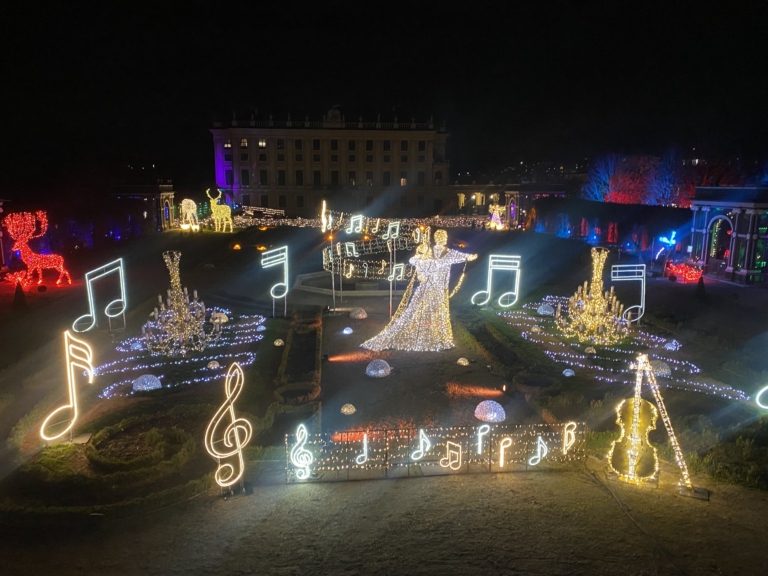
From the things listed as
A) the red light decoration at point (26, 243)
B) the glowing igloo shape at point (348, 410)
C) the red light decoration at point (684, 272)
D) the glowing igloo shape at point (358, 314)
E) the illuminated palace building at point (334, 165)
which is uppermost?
the illuminated palace building at point (334, 165)

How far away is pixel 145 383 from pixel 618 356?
47.9 ft

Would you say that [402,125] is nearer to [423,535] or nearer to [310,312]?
[310,312]

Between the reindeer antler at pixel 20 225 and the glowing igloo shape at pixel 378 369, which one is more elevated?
the reindeer antler at pixel 20 225

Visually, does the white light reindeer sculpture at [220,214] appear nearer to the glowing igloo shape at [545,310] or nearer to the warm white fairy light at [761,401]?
the glowing igloo shape at [545,310]

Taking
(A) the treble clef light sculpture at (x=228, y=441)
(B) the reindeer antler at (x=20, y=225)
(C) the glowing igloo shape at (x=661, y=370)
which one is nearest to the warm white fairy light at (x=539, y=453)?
(A) the treble clef light sculpture at (x=228, y=441)

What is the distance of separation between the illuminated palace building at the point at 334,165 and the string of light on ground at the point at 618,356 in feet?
185

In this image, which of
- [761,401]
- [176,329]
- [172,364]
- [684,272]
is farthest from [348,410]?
[684,272]

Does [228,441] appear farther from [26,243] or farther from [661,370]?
[26,243]

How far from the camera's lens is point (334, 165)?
Answer: 77500mm

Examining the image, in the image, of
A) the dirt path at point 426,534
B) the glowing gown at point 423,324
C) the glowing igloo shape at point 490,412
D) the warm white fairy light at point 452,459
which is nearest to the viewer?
the dirt path at point 426,534

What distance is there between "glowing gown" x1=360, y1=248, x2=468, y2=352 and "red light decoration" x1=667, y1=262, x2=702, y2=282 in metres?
19.8

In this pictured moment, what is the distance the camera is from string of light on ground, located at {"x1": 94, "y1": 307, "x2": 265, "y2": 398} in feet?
51.1

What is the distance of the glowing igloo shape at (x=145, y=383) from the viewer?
579 inches

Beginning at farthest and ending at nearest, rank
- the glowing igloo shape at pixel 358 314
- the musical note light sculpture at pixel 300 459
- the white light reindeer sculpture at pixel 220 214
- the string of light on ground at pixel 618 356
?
the white light reindeer sculpture at pixel 220 214, the glowing igloo shape at pixel 358 314, the string of light on ground at pixel 618 356, the musical note light sculpture at pixel 300 459
